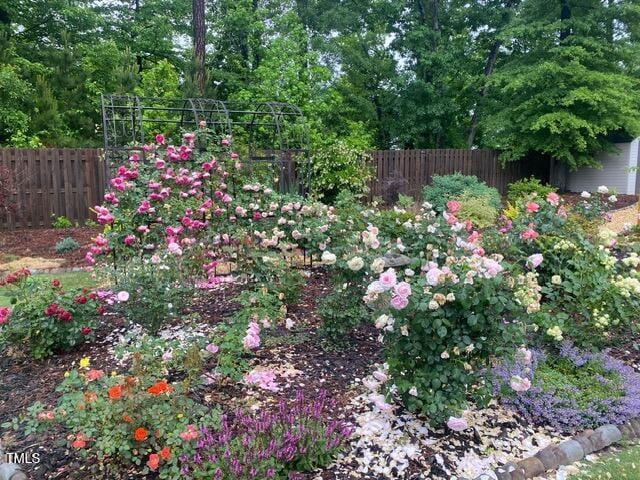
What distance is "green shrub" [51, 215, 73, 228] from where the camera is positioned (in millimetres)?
9664

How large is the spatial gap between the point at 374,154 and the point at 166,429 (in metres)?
10.8

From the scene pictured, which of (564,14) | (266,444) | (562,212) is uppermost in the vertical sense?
(564,14)

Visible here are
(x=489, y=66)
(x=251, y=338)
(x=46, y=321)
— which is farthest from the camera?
(x=489, y=66)

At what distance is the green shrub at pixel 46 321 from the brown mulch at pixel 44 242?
Result: 336 centimetres

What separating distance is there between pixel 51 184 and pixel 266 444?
9.18m

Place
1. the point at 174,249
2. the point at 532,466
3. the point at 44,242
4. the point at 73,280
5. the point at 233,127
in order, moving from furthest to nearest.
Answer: the point at 233,127
the point at 44,242
the point at 73,280
the point at 174,249
the point at 532,466

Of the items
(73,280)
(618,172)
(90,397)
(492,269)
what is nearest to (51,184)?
(73,280)

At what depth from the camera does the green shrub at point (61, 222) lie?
380 inches

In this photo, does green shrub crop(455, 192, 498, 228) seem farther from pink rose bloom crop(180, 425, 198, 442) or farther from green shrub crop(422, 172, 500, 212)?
pink rose bloom crop(180, 425, 198, 442)

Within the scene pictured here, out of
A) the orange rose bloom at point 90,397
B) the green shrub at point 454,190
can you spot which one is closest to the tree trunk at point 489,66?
the green shrub at point 454,190

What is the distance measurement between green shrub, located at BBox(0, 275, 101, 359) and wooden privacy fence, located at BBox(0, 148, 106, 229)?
6262 millimetres

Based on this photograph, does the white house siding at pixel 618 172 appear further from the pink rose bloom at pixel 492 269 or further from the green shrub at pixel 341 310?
the pink rose bloom at pixel 492 269

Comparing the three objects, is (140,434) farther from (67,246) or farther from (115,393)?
(67,246)

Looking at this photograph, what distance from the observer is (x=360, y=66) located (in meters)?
16.6
